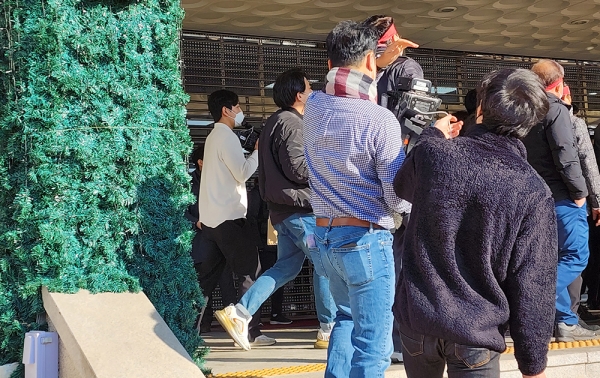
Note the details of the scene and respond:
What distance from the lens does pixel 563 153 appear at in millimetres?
5285

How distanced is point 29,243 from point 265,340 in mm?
2597

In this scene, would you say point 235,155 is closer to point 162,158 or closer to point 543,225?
point 162,158

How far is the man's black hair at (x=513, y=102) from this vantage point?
9.20ft

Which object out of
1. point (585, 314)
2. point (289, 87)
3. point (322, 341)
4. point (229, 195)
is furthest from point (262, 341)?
point (585, 314)

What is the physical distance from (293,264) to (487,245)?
99.3 inches

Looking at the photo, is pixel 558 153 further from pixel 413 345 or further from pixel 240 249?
pixel 413 345

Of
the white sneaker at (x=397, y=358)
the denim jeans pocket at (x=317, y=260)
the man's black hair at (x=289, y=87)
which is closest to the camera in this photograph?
the denim jeans pocket at (x=317, y=260)

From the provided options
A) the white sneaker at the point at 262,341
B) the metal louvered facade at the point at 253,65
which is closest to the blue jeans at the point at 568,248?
the white sneaker at the point at 262,341

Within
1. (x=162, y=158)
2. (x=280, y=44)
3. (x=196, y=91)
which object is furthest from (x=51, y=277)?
(x=280, y=44)

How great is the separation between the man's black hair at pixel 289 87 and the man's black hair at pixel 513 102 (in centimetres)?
267

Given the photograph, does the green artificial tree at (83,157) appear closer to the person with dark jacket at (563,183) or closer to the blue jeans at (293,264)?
the blue jeans at (293,264)

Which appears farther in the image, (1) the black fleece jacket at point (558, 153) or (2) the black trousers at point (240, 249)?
(2) the black trousers at point (240, 249)

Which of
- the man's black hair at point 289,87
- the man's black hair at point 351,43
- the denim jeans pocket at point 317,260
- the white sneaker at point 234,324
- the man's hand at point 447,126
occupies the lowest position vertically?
the white sneaker at point 234,324

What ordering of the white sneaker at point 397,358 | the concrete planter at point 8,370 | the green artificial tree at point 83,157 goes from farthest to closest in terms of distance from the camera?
the white sneaker at point 397,358, the concrete planter at point 8,370, the green artificial tree at point 83,157
